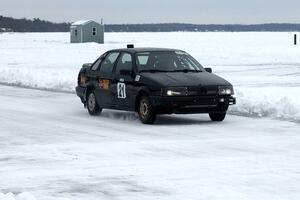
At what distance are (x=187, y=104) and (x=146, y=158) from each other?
12.0 feet

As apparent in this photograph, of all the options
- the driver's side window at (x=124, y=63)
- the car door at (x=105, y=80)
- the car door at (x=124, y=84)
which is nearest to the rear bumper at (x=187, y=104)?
the car door at (x=124, y=84)

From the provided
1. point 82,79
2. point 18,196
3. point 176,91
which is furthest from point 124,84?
point 18,196

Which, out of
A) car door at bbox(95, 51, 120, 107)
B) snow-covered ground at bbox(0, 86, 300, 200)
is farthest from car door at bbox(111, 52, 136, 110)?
snow-covered ground at bbox(0, 86, 300, 200)

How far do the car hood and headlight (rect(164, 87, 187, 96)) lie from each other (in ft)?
0.24

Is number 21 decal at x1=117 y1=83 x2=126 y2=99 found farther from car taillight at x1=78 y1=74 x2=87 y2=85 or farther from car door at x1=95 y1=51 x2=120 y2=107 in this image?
car taillight at x1=78 y1=74 x2=87 y2=85

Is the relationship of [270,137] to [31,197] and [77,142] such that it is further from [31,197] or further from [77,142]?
[31,197]

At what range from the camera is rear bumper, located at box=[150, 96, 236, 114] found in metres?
12.2

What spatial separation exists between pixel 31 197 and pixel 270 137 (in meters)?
5.34

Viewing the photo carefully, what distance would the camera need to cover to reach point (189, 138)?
10.6 m

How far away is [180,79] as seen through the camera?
1242 cm

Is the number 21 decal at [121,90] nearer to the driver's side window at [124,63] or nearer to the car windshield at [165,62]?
the driver's side window at [124,63]

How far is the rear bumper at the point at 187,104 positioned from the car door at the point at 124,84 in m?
0.78

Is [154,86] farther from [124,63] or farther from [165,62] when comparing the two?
[124,63]

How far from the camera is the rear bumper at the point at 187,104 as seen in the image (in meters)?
12.2
